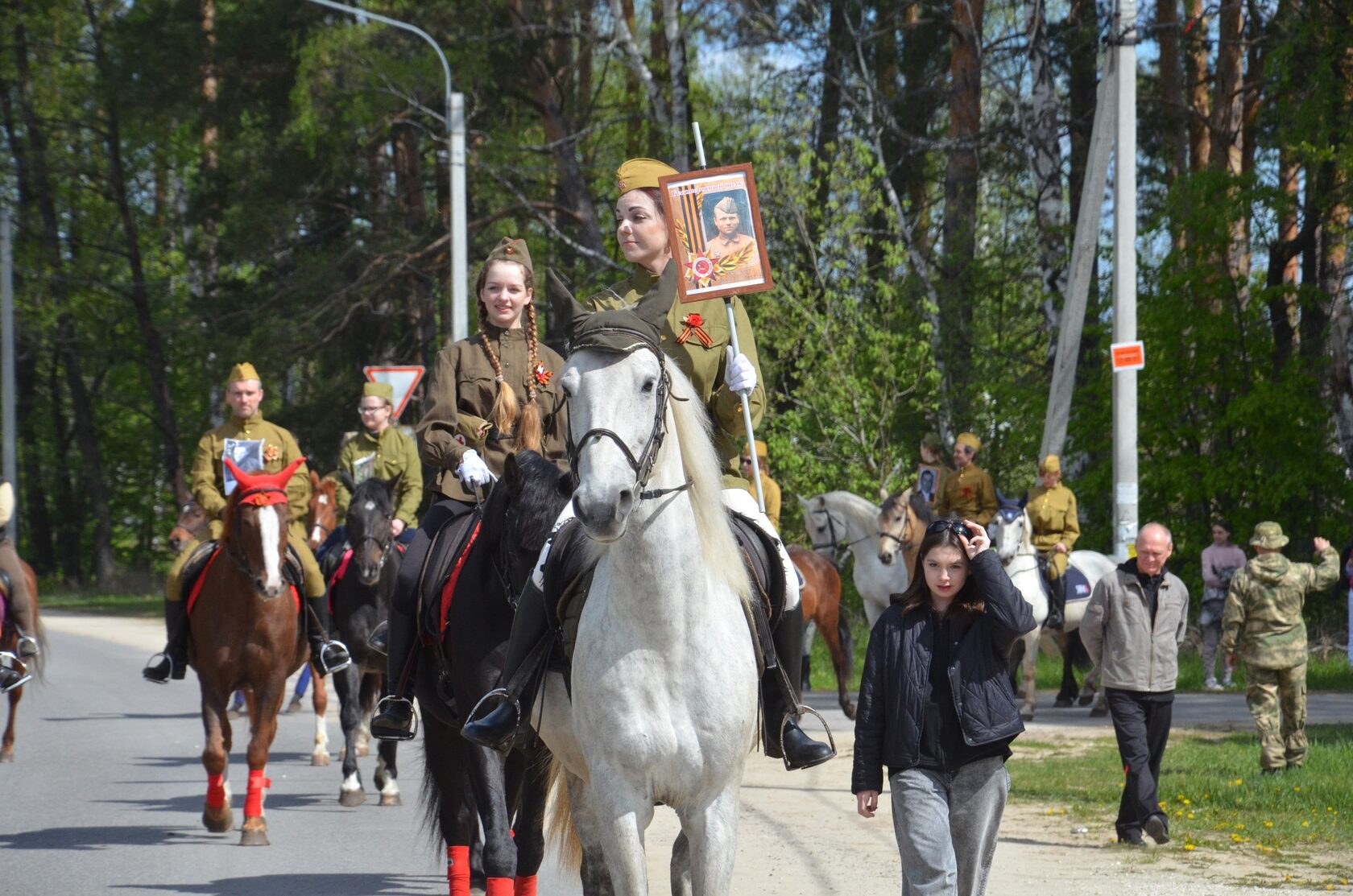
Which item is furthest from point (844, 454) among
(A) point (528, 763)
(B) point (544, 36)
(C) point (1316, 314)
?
(A) point (528, 763)

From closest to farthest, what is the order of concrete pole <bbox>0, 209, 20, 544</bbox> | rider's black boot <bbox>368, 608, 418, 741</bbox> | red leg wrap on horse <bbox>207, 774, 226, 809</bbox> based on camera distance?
rider's black boot <bbox>368, 608, 418, 741</bbox>, red leg wrap on horse <bbox>207, 774, 226, 809</bbox>, concrete pole <bbox>0, 209, 20, 544</bbox>

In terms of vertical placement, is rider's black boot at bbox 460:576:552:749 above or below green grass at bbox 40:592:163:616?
above

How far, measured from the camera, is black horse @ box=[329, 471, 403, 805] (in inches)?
465

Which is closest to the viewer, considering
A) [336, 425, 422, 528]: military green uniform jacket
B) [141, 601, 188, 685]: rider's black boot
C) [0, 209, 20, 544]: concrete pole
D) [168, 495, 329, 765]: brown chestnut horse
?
[141, 601, 188, 685]: rider's black boot

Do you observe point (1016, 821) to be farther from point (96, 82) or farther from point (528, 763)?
point (96, 82)

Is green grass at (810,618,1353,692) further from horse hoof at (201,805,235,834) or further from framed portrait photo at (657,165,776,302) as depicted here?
framed portrait photo at (657,165,776,302)

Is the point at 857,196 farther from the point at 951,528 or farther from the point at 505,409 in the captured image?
the point at 951,528

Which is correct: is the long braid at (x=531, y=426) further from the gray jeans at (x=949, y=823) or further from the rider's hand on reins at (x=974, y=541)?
the gray jeans at (x=949, y=823)

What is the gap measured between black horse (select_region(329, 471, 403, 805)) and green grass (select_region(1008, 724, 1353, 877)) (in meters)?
4.60

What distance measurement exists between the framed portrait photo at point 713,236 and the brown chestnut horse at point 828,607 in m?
9.59

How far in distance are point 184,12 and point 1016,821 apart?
95.9 ft

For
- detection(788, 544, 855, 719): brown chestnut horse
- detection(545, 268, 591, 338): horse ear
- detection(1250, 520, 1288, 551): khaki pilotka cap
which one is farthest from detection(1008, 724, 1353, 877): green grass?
detection(545, 268, 591, 338): horse ear

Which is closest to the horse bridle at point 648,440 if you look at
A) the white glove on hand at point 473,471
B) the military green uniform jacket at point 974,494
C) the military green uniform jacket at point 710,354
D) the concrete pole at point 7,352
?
the military green uniform jacket at point 710,354

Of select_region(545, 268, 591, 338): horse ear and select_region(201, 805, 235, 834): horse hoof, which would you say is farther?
select_region(201, 805, 235, 834): horse hoof
